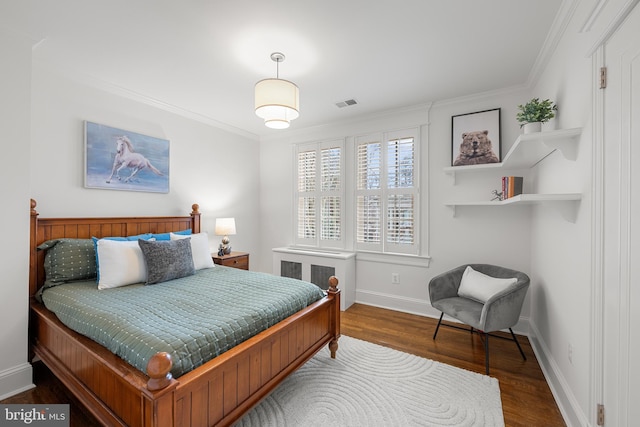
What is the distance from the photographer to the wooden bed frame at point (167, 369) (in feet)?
3.92

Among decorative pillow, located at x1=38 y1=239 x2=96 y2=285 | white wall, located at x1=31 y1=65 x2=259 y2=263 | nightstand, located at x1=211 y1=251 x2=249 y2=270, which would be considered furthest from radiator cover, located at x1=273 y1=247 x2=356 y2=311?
decorative pillow, located at x1=38 y1=239 x2=96 y2=285

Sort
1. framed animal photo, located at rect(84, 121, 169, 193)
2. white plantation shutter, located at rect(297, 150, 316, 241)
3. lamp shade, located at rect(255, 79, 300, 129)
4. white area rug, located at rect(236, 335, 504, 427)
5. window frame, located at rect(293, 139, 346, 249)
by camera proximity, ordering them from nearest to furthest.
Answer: white area rug, located at rect(236, 335, 504, 427)
lamp shade, located at rect(255, 79, 300, 129)
framed animal photo, located at rect(84, 121, 169, 193)
window frame, located at rect(293, 139, 346, 249)
white plantation shutter, located at rect(297, 150, 316, 241)

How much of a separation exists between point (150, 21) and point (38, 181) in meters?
1.76

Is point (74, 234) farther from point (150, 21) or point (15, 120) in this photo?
point (150, 21)

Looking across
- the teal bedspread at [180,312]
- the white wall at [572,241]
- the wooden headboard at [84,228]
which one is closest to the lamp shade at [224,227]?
the wooden headboard at [84,228]

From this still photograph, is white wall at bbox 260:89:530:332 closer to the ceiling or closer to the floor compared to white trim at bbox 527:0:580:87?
closer to the floor

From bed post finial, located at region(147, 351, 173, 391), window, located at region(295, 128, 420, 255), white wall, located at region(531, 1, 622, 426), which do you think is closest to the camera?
bed post finial, located at region(147, 351, 173, 391)

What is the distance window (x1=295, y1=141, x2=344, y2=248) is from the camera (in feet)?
13.3

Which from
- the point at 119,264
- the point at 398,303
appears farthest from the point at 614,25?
the point at 119,264

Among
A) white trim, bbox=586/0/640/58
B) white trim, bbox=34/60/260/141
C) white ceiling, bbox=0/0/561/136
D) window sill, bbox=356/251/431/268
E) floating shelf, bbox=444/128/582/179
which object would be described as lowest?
window sill, bbox=356/251/431/268

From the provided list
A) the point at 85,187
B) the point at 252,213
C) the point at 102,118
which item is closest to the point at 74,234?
the point at 85,187

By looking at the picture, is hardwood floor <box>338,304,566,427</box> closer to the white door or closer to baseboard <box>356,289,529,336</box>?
baseboard <box>356,289,529,336</box>

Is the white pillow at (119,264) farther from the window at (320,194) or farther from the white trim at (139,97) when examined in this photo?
the window at (320,194)

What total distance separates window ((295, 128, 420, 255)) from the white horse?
2.12 meters
